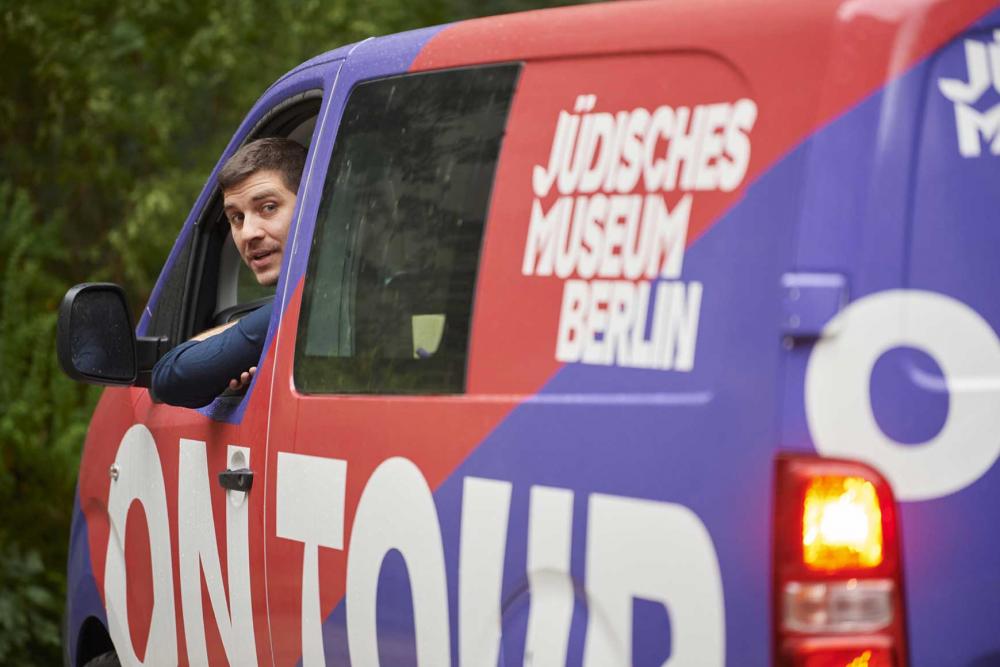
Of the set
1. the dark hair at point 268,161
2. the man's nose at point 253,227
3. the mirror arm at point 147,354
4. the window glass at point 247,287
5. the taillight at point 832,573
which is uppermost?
the dark hair at point 268,161

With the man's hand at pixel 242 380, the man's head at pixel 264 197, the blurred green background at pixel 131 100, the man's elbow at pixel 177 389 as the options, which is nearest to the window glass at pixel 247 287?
the man's head at pixel 264 197

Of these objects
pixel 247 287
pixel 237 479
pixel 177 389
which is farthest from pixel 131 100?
pixel 237 479

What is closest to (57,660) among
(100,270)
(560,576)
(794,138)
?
(100,270)

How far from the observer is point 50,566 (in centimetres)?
723

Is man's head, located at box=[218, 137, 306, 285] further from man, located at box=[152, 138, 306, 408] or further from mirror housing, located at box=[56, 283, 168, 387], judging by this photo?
mirror housing, located at box=[56, 283, 168, 387]

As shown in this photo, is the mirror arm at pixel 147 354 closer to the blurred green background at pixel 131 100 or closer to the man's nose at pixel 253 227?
the man's nose at pixel 253 227

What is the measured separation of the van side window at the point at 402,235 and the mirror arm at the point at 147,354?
2.64 ft

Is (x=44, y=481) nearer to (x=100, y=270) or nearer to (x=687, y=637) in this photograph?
→ (x=100, y=270)

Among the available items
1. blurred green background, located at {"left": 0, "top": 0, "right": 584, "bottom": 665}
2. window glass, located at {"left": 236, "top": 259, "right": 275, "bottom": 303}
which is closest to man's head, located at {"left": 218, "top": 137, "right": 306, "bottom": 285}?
window glass, located at {"left": 236, "top": 259, "right": 275, "bottom": 303}

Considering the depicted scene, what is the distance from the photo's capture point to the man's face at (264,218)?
377 cm

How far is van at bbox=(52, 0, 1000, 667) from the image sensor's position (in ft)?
6.97

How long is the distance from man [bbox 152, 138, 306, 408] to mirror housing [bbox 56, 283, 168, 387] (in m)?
0.15

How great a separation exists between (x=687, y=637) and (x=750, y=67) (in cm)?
79

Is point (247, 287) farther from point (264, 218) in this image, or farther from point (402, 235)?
point (402, 235)
